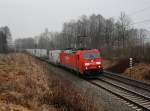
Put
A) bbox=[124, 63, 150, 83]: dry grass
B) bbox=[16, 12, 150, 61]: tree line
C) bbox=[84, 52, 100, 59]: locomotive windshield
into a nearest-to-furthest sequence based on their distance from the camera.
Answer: bbox=[124, 63, 150, 83]: dry grass → bbox=[84, 52, 100, 59]: locomotive windshield → bbox=[16, 12, 150, 61]: tree line

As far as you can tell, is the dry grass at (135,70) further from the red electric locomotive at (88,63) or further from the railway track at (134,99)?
the railway track at (134,99)

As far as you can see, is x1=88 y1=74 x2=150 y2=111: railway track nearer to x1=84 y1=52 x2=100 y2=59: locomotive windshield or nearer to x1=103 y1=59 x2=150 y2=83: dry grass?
x1=103 y1=59 x2=150 y2=83: dry grass

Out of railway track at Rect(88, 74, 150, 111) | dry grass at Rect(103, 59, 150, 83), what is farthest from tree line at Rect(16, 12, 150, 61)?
railway track at Rect(88, 74, 150, 111)

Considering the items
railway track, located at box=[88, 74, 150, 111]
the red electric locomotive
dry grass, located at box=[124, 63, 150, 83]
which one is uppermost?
the red electric locomotive

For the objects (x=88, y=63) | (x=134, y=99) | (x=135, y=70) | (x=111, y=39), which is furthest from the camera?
(x=111, y=39)

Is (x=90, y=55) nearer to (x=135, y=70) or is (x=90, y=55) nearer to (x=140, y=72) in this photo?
(x=135, y=70)

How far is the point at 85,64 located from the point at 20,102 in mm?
15166

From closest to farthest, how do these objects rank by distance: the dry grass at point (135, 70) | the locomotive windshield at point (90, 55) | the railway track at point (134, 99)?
the railway track at point (134, 99) → the dry grass at point (135, 70) → the locomotive windshield at point (90, 55)

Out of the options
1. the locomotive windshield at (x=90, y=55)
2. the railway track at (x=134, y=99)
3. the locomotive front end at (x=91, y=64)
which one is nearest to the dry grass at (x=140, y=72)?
the locomotive front end at (x=91, y=64)

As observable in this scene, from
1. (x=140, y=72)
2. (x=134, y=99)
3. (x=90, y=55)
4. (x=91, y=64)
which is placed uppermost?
(x=90, y=55)

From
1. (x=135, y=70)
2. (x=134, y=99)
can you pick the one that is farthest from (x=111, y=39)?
(x=134, y=99)

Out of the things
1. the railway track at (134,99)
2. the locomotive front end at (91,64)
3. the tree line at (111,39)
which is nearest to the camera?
the railway track at (134,99)

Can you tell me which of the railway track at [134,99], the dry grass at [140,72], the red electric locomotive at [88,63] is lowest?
the railway track at [134,99]

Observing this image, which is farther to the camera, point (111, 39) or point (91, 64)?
point (111, 39)
